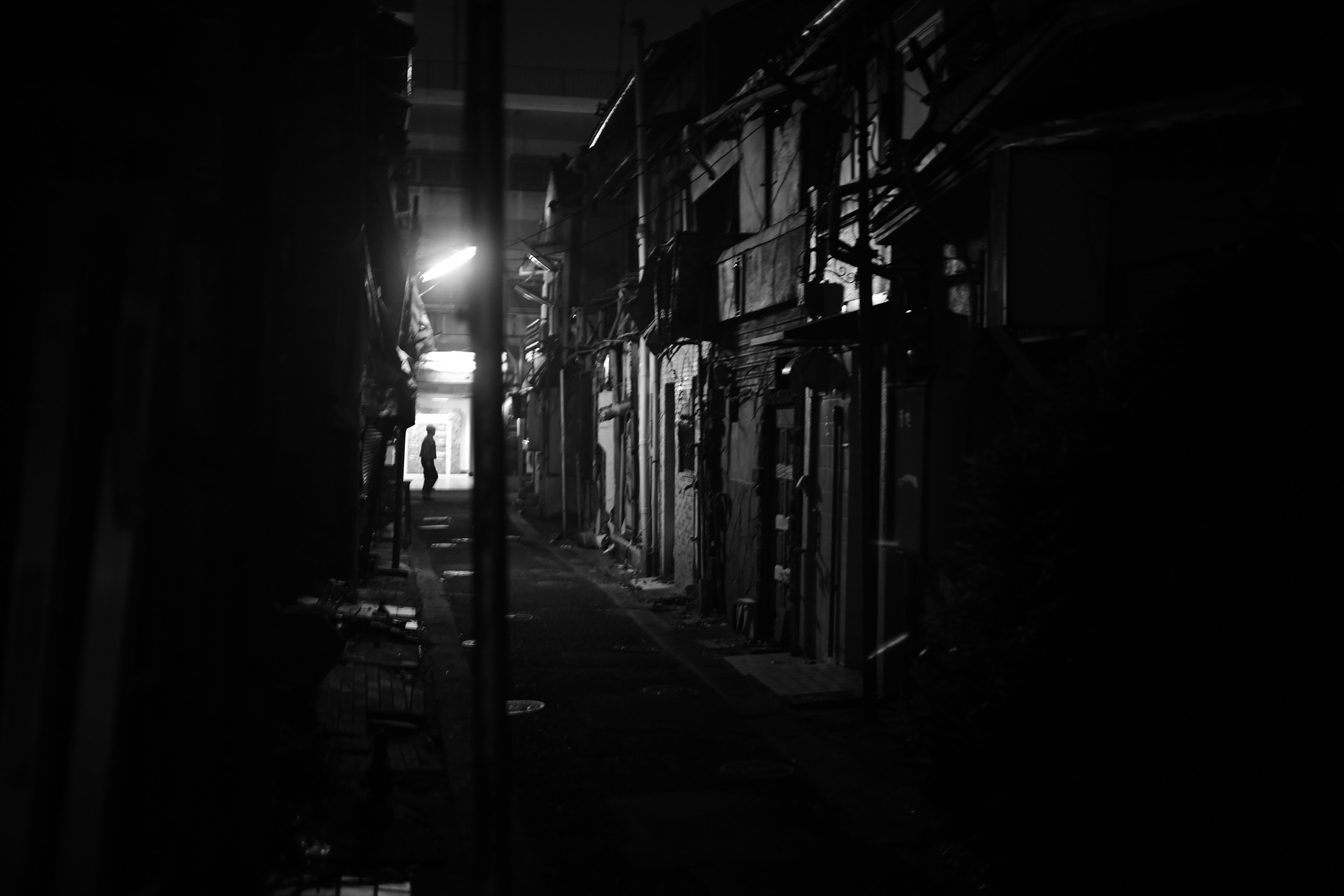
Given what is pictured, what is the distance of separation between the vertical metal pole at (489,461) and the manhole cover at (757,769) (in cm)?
608

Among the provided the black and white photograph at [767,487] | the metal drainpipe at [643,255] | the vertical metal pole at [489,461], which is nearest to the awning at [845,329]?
the black and white photograph at [767,487]

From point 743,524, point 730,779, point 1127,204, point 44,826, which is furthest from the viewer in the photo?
point 743,524

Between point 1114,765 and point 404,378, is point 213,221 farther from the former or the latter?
point 404,378

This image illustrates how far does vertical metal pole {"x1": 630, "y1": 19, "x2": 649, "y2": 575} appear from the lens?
1927cm

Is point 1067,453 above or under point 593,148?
under

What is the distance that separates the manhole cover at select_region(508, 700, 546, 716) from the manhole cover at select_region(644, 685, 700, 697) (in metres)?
1.21

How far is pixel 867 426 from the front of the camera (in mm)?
10188

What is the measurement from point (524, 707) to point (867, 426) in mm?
4220

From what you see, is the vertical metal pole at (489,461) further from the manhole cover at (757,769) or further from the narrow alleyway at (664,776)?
the manhole cover at (757,769)

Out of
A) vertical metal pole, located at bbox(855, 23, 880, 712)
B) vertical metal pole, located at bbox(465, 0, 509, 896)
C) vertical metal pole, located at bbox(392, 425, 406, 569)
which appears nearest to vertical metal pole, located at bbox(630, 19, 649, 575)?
vertical metal pole, located at bbox(392, 425, 406, 569)

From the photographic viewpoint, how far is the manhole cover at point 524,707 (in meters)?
10.4

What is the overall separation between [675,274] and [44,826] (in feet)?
46.2

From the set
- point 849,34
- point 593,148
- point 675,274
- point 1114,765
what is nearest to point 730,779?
point 1114,765

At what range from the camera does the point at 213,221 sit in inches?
151
